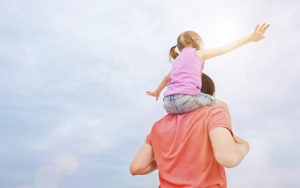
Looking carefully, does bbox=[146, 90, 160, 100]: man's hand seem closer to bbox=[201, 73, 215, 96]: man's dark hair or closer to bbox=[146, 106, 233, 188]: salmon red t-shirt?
bbox=[201, 73, 215, 96]: man's dark hair

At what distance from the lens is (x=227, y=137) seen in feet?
9.73

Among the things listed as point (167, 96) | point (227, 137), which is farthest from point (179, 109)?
point (227, 137)

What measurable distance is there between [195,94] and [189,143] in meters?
0.52

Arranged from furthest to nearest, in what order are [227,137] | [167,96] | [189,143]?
1. [167,96]
2. [189,143]
3. [227,137]

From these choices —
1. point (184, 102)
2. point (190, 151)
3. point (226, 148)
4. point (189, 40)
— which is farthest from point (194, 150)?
point (189, 40)

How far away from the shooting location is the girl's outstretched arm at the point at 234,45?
346 centimetres

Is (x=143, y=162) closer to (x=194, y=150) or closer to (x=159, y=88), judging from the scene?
(x=194, y=150)

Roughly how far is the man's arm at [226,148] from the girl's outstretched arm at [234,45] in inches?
37.5

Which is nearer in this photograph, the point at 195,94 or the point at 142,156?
the point at 195,94

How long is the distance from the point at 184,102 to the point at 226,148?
2.21 ft

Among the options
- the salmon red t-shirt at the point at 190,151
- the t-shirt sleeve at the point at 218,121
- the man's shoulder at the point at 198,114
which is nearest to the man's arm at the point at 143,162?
the salmon red t-shirt at the point at 190,151

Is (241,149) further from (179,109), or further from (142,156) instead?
(142,156)

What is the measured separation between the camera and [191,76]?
11.1 ft

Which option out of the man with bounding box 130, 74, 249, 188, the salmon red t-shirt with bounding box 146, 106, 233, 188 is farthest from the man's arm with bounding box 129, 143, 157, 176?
the salmon red t-shirt with bounding box 146, 106, 233, 188
